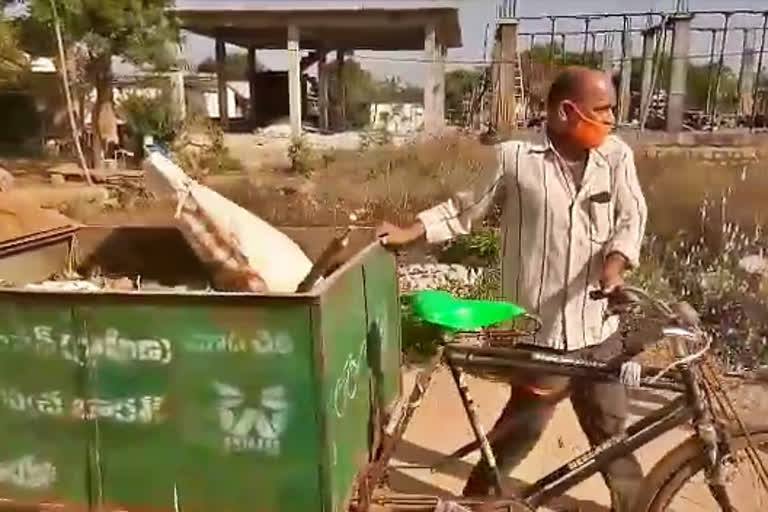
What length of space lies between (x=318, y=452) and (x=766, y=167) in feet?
24.2

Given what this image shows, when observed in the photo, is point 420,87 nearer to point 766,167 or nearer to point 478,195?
point 766,167

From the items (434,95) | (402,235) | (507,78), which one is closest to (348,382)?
(402,235)

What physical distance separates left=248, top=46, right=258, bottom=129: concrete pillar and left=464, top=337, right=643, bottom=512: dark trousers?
814 inches

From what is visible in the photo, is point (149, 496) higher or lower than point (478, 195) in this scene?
lower

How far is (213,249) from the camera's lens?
10.5ft

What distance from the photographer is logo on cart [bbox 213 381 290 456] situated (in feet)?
7.97

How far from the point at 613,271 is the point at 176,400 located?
1310mm

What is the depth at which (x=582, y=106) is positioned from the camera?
278cm

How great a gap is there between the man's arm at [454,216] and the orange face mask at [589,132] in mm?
226

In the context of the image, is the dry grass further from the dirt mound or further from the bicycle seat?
the bicycle seat

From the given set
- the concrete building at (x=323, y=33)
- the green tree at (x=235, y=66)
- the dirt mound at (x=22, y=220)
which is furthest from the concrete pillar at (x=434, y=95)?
the dirt mound at (x=22, y=220)

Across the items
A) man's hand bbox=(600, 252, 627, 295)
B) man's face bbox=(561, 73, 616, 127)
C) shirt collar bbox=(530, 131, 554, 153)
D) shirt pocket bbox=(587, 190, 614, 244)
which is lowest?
man's hand bbox=(600, 252, 627, 295)

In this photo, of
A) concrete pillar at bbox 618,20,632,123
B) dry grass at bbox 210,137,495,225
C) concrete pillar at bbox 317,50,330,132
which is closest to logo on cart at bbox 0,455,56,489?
dry grass at bbox 210,137,495,225

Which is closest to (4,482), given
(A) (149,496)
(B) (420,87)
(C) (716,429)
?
(A) (149,496)
